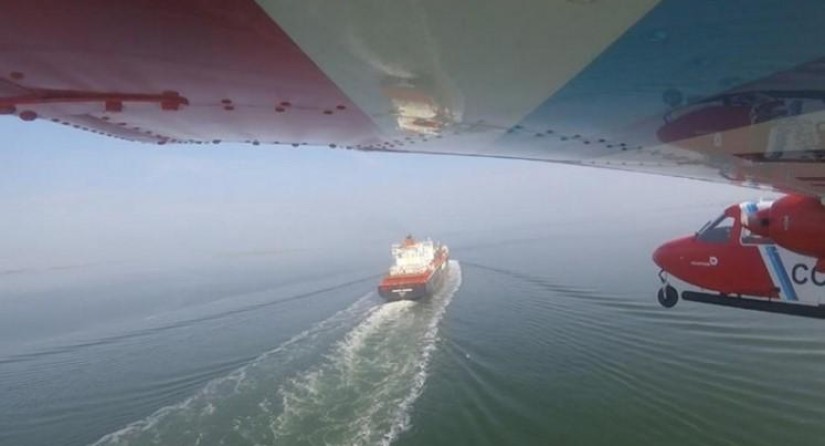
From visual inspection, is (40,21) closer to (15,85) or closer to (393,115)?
(15,85)

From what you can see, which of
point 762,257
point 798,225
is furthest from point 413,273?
point 798,225

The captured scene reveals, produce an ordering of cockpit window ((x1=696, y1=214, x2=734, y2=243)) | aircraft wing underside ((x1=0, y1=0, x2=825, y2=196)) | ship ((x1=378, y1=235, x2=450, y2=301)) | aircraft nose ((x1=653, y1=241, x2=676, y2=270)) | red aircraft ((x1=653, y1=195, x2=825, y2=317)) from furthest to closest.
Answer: ship ((x1=378, y1=235, x2=450, y2=301)) → aircraft nose ((x1=653, y1=241, x2=676, y2=270)) → cockpit window ((x1=696, y1=214, x2=734, y2=243)) → red aircraft ((x1=653, y1=195, x2=825, y2=317)) → aircraft wing underside ((x1=0, y1=0, x2=825, y2=196))

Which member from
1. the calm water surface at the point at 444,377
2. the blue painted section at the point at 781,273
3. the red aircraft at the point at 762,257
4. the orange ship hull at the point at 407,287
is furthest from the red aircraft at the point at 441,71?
the orange ship hull at the point at 407,287

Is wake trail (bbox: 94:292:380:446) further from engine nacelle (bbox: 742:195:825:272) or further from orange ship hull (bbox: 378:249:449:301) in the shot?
engine nacelle (bbox: 742:195:825:272)

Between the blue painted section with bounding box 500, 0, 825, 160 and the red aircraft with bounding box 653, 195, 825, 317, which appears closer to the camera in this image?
the blue painted section with bounding box 500, 0, 825, 160

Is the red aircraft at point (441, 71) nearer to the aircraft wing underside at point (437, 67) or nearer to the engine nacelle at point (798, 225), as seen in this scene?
the aircraft wing underside at point (437, 67)

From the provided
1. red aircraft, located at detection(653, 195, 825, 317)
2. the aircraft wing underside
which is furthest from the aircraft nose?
the aircraft wing underside

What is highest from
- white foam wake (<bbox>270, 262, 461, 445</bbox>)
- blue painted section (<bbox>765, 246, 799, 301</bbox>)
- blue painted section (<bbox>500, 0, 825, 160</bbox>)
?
blue painted section (<bbox>500, 0, 825, 160</bbox>)
